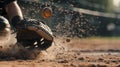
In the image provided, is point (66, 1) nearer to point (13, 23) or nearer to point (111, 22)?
point (13, 23)

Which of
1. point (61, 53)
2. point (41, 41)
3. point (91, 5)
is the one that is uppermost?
point (41, 41)

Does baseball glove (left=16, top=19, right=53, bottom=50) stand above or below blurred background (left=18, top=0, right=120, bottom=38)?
above

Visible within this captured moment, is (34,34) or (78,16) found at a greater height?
(34,34)

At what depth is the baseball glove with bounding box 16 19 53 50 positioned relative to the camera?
612 cm

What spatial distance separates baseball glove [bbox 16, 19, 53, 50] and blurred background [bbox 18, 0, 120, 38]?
191 centimetres

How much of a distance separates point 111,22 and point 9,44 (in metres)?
28.5

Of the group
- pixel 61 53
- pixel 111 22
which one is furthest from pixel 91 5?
pixel 61 53

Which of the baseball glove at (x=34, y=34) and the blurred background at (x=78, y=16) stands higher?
the baseball glove at (x=34, y=34)

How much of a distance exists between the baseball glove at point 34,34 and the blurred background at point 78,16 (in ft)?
6.28

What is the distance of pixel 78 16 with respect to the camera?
12.7 metres

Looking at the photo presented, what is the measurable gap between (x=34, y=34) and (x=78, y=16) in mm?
6547

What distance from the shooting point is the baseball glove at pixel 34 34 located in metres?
6.12

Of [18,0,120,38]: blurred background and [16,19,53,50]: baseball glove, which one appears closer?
[16,19,53,50]: baseball glove

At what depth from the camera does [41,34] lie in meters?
6.16
